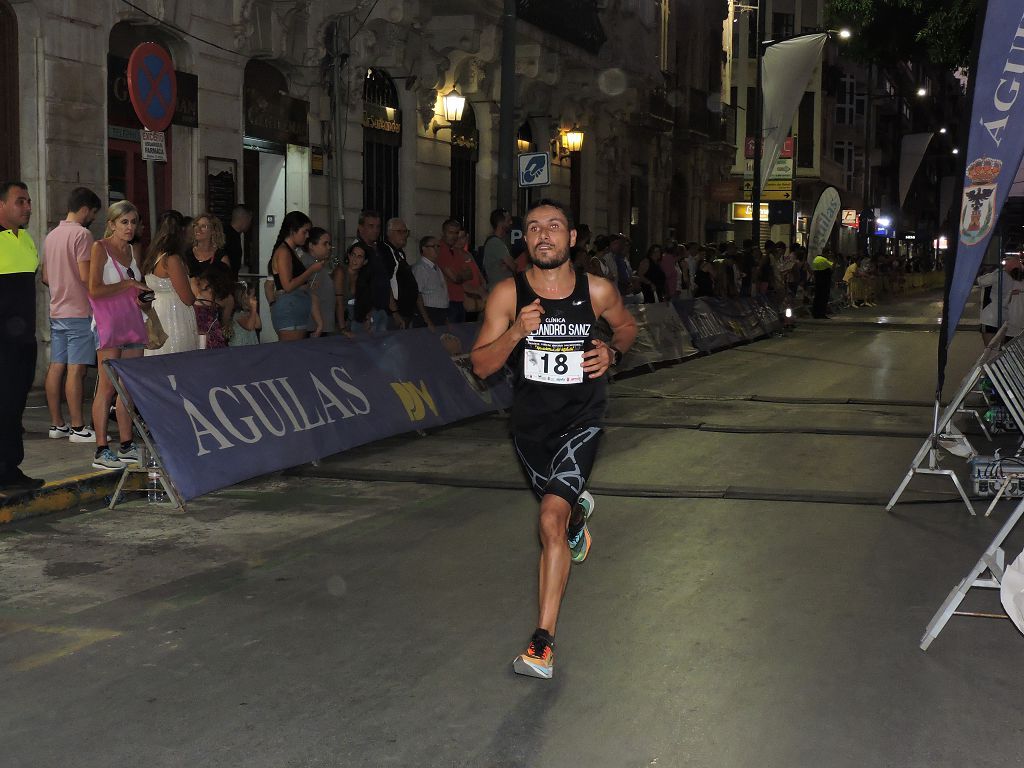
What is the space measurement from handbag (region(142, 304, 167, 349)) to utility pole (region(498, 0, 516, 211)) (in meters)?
9.13

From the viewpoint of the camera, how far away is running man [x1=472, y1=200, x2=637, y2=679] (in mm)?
5547

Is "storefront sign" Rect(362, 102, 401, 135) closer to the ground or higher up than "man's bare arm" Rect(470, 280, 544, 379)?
higher up

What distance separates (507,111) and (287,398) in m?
10.0

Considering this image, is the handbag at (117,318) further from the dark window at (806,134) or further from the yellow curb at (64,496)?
the dark window at (806,134)

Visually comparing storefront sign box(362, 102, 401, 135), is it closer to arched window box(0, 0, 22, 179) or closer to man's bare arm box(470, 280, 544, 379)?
arched window box(0, 0, 22, 179)

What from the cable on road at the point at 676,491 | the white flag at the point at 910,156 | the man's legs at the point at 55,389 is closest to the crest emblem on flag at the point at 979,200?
the cable on road at the point at 676,491

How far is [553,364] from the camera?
223 inches

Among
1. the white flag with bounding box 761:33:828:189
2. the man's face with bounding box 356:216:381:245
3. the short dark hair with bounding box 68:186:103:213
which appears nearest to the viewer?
the short dark hair with bounding box 68:186:103:213

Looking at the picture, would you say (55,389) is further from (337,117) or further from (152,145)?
(337,117)

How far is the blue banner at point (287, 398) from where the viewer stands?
349 inches

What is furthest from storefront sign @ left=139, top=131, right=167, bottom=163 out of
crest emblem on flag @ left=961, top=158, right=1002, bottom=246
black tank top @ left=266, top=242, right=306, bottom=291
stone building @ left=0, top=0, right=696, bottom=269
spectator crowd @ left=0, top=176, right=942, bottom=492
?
crest emblem on flag @ left=961, top=158, right=1002, bottom=246

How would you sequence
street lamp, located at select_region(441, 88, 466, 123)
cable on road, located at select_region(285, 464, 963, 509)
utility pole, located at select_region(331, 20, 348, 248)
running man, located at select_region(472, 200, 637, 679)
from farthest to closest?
street lamp, located at select_region(441, 88, 466, 123) < utility pole, located at select_region(331, 20, 348, 248) < cable on road, located at select_region(285, 464, 963, 509) < running man, located at select_region(472, 200, 637, 679)

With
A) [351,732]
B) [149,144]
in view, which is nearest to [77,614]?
[351,732]

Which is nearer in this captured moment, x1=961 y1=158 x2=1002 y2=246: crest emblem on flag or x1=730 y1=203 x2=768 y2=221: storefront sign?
x1=961 y1=158 x2=1002 y2=246: crest emblem on flag
